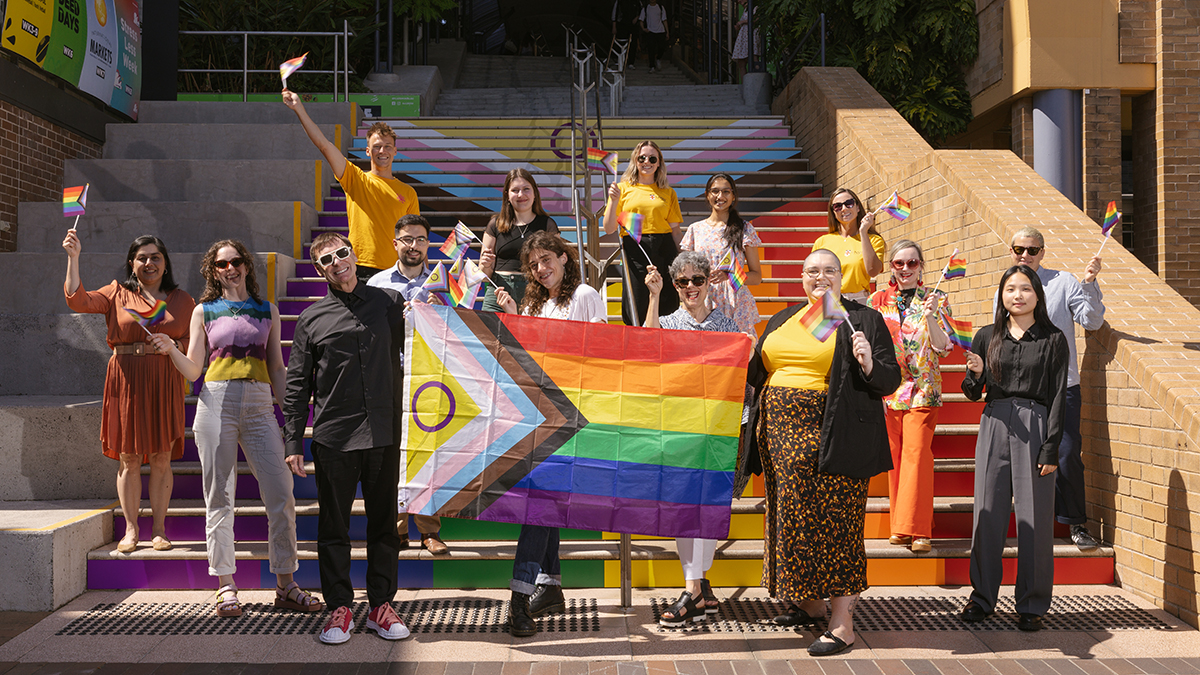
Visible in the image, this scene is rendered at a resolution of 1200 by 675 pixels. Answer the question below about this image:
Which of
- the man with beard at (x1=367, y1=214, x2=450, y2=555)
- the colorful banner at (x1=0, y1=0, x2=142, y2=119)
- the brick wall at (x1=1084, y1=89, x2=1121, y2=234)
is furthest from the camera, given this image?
the brick wall at (x1=1084, y1=89, x2=1121, y2=234)

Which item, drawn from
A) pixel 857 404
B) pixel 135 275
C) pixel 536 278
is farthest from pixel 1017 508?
pixel 135 275

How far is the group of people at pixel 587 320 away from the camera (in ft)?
13.2

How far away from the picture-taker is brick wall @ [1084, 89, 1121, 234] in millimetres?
10945

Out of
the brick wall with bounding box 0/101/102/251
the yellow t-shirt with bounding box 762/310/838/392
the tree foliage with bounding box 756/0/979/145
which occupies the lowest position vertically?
the yellow t-shirt with bounding box 762/310/838/392

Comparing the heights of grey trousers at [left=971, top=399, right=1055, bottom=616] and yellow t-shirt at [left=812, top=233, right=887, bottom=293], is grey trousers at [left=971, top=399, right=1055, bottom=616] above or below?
below

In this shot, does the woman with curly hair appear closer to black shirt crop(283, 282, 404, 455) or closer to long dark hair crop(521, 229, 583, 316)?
long dark hair crop(521, 229, 583, 316)

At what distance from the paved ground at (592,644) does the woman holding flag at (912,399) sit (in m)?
0.41

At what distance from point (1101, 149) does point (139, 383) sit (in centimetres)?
1098

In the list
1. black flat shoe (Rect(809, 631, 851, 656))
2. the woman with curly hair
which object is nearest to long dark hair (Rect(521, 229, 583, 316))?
the woman with curly hair

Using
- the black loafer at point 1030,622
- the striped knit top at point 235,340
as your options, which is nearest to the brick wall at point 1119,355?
the black loafer at point 1030,622

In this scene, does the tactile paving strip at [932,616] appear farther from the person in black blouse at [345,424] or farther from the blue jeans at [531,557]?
the person in black blouse at [345,424]

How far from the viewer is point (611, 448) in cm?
424

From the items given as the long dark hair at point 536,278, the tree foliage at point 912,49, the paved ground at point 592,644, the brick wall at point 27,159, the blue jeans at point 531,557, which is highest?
the tree foliage at point 912,49

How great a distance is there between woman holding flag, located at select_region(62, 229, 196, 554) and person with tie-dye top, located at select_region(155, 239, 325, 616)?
1.77 feet
